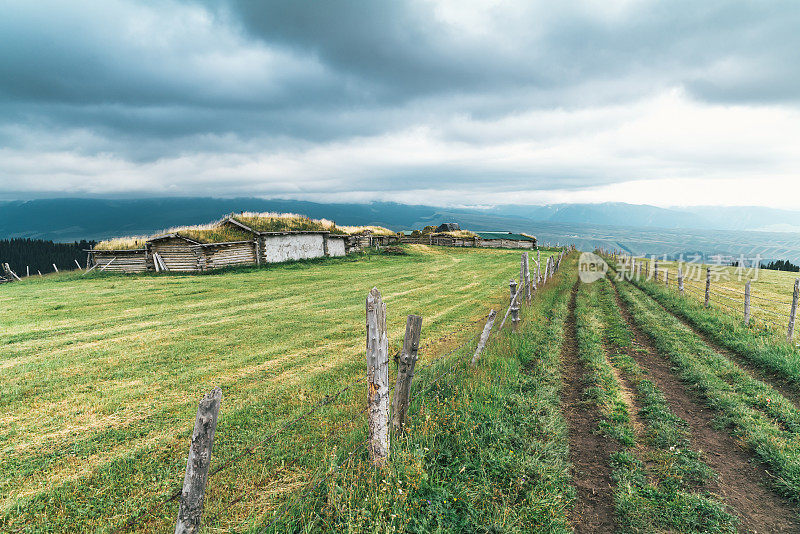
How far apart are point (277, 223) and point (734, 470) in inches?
1426

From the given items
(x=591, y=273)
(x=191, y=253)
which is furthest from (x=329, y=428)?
(x=591, y=273)

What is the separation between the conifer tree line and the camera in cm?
5581

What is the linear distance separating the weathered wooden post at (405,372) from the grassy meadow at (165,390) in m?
0.71

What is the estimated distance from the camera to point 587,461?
549cm

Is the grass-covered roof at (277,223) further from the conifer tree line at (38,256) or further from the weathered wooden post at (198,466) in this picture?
the conifer tree line at (38,256)

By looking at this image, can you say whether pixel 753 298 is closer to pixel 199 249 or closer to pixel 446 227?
pixel 199 249

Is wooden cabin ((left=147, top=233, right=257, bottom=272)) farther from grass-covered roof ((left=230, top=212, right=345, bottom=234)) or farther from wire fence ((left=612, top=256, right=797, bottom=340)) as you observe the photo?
wire fence ((left=612, top=256, right=797, bottom=340))

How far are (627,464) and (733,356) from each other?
25.5ft

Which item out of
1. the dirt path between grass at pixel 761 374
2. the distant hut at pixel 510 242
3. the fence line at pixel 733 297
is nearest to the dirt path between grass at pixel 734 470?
the dirt path between grass at pixel 761 374

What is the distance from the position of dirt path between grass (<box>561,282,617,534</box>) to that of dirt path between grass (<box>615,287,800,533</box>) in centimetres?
142

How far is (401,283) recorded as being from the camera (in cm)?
2491

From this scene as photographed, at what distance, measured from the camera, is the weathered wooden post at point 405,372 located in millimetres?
4957

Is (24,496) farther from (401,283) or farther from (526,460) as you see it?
(401,283)

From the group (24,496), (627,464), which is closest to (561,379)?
(627,464)
